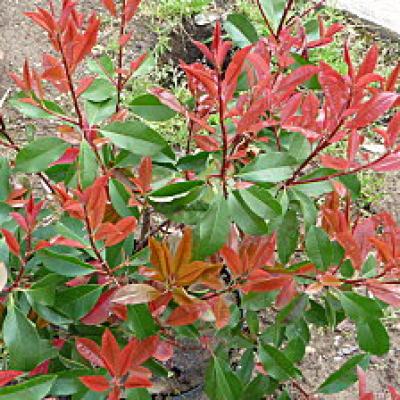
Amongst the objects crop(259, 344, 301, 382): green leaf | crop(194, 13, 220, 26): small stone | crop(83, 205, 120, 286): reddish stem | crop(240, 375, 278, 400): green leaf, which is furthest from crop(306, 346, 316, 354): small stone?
crop(194, 13, 220, 26): small stone

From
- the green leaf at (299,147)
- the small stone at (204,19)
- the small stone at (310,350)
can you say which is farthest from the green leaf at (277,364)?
the small stone at (204,19)

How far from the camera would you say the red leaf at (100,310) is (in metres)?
1.23

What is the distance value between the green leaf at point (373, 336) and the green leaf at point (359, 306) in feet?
0.09

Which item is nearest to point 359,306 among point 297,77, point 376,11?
point 297,77

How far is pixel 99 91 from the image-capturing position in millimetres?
1340

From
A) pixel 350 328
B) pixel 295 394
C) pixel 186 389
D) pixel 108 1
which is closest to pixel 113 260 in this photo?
pixel 108 1

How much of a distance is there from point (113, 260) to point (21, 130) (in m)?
1.45

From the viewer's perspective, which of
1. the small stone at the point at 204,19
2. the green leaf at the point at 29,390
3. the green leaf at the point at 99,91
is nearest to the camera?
the green leaf at the point at 29,390

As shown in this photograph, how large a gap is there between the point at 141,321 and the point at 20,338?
20cm

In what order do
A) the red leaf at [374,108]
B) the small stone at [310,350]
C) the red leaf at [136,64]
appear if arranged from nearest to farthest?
1. the red leaf at [374,108]
2. the red leaf at [136,64]
3. the small stone at [310,350]

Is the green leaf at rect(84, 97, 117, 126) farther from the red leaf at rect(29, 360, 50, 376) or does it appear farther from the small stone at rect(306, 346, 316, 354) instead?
the small stone at rect(306, 346, 316, 354)

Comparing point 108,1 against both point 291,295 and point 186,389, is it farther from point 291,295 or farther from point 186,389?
point 186,389

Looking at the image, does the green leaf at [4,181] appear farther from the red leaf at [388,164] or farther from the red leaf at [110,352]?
the red leaf at [388,164]

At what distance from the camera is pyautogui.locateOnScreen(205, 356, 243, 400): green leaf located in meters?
1.35
